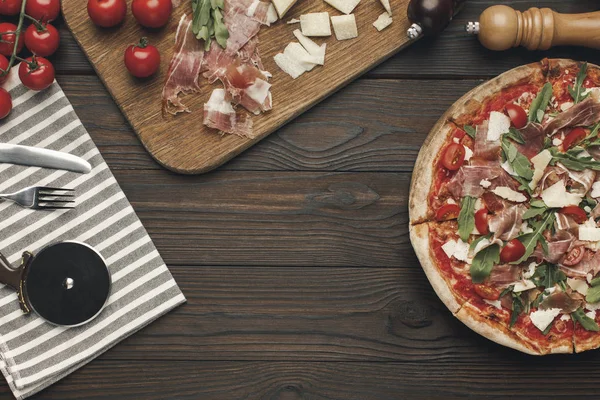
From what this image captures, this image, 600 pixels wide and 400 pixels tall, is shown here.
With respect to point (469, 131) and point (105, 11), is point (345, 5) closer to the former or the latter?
point (469, 131)

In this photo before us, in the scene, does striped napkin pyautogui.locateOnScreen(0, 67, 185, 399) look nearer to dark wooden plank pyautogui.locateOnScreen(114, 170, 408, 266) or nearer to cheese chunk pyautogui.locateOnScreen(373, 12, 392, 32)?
dark wooden plank pyautogui.locateOnScreen(114, 170, 408, 266)

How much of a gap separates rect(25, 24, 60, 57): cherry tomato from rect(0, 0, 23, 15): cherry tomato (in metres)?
0.07

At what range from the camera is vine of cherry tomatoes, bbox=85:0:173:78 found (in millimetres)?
1960

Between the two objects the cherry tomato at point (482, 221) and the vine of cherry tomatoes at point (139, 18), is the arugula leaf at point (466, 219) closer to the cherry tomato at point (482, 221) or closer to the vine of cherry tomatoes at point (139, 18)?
the cherry tomato at point (482, 221)

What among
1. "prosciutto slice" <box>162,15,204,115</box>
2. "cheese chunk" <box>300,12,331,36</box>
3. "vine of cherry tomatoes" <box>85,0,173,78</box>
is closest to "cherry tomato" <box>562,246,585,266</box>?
"cheese chunk" <box>300,12,331,36</box>

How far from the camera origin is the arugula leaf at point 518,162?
194 centimetres

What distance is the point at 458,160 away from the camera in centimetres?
196

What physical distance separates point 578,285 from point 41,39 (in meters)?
1.76

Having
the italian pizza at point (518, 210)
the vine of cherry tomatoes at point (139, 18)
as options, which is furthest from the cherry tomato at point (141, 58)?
the italian pizza at point (518, 210)

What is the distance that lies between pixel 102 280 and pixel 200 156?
0.48 meters

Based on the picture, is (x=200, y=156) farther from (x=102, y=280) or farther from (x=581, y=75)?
(x=581, y=75)

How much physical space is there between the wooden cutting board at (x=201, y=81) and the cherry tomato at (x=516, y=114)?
1.24ft

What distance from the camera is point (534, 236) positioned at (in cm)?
196

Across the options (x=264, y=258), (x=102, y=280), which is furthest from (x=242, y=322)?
(x=102, y=280)
